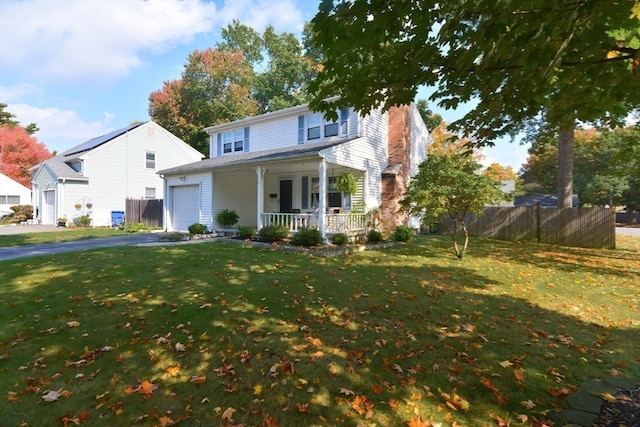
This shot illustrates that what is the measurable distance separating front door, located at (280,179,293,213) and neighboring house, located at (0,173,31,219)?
1157 inches

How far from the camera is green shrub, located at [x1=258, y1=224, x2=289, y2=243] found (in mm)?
12641

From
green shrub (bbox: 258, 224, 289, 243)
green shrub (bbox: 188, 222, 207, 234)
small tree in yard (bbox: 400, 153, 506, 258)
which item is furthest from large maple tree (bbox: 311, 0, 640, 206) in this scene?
green shrub (bbox: 188, 222, 207, 234)

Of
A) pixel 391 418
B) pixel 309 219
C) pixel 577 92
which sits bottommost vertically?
pixel 391 418

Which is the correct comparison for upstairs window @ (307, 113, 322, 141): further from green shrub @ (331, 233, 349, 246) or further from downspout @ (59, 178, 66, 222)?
downspout @ (59, 178, 66, 222)

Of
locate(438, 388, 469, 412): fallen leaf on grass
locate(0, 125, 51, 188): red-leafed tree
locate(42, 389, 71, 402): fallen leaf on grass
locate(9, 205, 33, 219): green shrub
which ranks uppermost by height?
locate(0, 125, 51, 188): red-leafed tree

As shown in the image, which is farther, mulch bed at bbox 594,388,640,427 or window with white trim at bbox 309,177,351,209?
window with white trim at bbox 309,177,351,209

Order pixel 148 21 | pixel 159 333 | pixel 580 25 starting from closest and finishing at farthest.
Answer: pixel 580 25 < pixel 159 333 < pixel 148 21

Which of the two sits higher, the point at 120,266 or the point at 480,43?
the point at 480,43

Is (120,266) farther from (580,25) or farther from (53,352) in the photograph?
(580,25)

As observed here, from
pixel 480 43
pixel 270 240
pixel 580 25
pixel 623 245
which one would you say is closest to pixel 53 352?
pixel 480 43

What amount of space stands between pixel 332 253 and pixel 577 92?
8149 mm

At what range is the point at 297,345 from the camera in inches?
158

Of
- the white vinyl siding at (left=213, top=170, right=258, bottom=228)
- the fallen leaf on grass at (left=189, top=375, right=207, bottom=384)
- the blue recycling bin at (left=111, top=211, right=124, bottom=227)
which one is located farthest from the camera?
the blue recycling bin at (left=111, top=211, right=124, bottom=227)

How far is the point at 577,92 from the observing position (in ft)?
10.7
